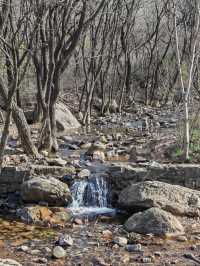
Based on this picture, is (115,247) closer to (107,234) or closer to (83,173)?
(107,234)

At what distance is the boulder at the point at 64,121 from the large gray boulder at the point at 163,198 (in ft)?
36.0

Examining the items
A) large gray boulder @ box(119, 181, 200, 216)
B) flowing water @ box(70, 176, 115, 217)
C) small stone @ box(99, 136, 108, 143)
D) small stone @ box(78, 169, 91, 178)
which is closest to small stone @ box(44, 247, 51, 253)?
large gray boulder @ box(119, 181, 200, 216)

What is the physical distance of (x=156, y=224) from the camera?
26.7 feet

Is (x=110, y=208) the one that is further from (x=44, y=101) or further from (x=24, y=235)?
(x=44, y=101)

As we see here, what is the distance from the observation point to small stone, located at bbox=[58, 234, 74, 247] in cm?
757

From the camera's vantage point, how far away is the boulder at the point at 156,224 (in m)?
8.10

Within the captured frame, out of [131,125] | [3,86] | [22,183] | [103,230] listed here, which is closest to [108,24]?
[131,125]

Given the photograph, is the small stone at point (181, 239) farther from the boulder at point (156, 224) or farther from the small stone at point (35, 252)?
the small stone at point (35, 252)

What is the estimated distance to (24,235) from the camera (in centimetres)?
814

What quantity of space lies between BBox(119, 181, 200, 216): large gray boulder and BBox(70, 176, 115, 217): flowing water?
68 centimetres

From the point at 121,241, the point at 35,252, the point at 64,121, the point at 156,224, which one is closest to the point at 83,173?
the point at 156,224

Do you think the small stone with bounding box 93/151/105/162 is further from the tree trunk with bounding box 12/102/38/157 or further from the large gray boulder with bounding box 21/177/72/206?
the large gray boulder with bounding box 21/177/72/206

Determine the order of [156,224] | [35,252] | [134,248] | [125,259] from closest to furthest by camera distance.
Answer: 1. [125,259]
2. [35,252]
3. [134,248]
4. [156,224]

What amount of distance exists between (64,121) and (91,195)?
10.8 metres
